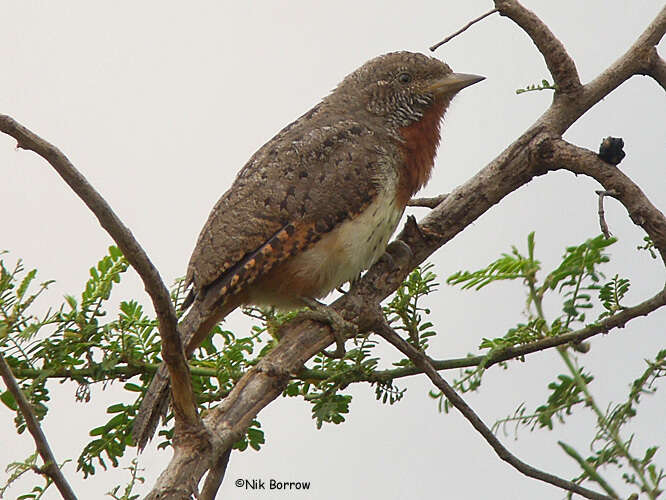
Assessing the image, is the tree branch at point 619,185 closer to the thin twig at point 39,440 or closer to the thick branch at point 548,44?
the thick branch at point 548,44

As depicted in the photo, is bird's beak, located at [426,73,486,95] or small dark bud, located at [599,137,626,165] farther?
bird's beak, located at [426,73,486,95]

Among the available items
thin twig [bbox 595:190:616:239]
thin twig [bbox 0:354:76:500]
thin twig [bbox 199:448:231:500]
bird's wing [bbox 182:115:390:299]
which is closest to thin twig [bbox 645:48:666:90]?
thin twig [bbox 595:190:616:239]

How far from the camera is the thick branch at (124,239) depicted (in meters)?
1.94

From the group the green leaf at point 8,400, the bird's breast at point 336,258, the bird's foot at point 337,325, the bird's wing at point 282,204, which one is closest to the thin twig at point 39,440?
the green leaf at point 8,400

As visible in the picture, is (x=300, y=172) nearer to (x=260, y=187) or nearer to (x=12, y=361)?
(x=260, y=187)

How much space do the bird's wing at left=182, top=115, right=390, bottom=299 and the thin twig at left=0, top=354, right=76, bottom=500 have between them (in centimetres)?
116

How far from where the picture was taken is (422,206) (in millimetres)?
3953

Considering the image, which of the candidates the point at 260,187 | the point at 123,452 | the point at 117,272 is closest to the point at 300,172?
the point at 260,187

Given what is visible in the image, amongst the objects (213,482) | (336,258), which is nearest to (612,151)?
(336,258)

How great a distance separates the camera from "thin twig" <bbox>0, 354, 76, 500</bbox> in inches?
87.3

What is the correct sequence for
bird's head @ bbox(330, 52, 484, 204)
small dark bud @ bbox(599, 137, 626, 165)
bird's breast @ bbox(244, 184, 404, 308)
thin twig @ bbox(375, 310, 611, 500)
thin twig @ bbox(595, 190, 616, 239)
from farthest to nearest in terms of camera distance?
bird's head @ bbox(330, 52, 484, 204) < bird's breast @ bbox(244, 184, 404, 308) < small dark bud @ bbox(599, 137, 626, 165) < thin twig @ bbox(375, 310, 611, 500) < thin twig @ bbox(595, 190, 616, 239)

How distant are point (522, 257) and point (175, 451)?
1140mm

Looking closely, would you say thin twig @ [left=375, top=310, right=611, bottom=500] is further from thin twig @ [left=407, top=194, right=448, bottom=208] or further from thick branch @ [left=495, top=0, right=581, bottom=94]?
thick branch @ [left=495, top=0, right=581, bottom=94]

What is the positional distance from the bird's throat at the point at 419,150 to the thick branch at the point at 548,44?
73 centimetres
